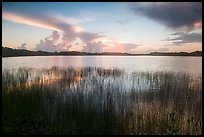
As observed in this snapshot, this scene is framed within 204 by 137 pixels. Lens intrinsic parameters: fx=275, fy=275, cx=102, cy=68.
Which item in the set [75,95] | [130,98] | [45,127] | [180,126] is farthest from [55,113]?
[180,126]

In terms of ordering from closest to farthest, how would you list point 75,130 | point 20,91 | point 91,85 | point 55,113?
point 75,130, point 55,113, point 20,91, point 91,85

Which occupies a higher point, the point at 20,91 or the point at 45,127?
the point at 20,91

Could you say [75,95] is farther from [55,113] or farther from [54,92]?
[55,113]

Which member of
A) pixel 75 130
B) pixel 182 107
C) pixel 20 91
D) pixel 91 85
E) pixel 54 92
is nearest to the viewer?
pixel 75 130

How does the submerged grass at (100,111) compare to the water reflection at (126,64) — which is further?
the water reflection at (126,64)

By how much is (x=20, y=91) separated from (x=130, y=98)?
370 cm

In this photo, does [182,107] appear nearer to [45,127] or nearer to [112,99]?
[112,99]

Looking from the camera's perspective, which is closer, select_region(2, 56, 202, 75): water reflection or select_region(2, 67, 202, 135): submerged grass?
select_region(2, 67, 202, 135): submerged grass

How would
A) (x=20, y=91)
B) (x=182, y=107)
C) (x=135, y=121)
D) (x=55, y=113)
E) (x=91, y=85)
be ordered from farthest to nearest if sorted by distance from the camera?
(x=91, y=85), (x=20, y=91), (x=182, y=107), (x=55, y=113), (x=135, y=121)

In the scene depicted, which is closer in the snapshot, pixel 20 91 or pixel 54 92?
pixel 20 91

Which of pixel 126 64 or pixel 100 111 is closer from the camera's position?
pixel 100 111

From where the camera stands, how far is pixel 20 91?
916cm

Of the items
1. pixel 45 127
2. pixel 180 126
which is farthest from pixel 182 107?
pixel 45 127

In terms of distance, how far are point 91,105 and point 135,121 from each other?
1618mm
